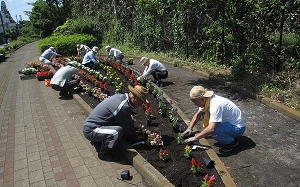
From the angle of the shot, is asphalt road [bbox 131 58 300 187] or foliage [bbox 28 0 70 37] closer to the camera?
asphalt road [bbox 131 58 300 187]

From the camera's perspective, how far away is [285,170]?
12.3 ft

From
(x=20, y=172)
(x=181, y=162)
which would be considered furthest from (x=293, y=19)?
(x=20, y=172)

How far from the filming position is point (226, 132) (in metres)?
4.29

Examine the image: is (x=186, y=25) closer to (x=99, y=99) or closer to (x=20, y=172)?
(x=99, y=99)

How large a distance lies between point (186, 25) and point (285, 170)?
9.65 m

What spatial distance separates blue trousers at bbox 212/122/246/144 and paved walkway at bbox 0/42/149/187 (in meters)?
1.48

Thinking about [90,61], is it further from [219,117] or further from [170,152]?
[219,117]

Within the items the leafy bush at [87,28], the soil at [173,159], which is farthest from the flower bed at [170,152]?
the leafy bush at [87,28]

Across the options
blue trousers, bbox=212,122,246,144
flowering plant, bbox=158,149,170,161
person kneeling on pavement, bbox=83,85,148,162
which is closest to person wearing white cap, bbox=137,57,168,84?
person kneeling on pavement, bbox=83,85,148,162

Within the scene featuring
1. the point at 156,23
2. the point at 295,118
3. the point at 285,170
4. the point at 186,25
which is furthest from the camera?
the point at 156,23

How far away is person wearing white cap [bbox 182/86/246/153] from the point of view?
3979 mm

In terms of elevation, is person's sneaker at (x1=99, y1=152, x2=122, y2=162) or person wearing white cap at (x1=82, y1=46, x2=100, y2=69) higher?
person wearing white cap at (x1=82, y1=46, x2=100, y2=69)

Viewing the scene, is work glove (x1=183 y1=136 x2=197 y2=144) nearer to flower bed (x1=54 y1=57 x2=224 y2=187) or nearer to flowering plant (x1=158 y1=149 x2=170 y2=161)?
flower bed (x1=54 y1=57 x2=224 y2=187)

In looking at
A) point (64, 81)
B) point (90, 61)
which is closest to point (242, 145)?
point (64, 81)
